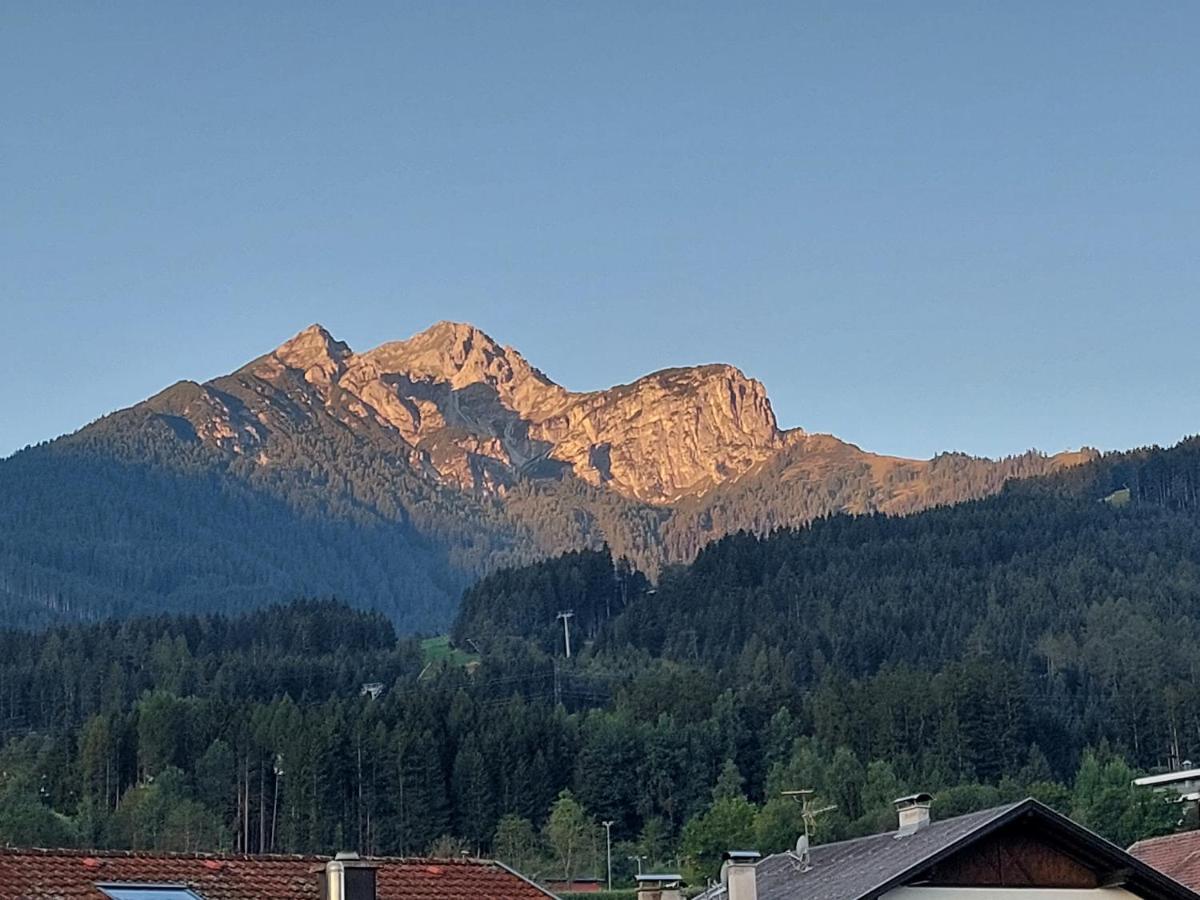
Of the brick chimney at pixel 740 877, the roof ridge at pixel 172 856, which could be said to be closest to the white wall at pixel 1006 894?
the brick chimney at pixel 740 877

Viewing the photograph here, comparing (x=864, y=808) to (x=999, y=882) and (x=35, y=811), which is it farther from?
(x=999, y=882)

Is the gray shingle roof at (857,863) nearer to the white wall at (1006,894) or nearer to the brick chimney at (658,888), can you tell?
the white wall at (1006,894)

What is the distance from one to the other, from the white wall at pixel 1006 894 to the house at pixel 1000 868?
0.6 inches

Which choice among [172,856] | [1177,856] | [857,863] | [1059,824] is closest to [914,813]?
[857,863]

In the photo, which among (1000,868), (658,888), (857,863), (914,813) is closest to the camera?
(1000,868)

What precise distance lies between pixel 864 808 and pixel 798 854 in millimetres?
158288

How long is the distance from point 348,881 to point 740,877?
793 centimetres

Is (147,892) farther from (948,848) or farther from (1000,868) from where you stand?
(1000,868)

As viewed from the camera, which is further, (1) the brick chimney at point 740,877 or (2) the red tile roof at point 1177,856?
(2) the red tile roof at point 1177,856

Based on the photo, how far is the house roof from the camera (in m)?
32.3

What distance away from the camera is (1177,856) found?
44375 mm

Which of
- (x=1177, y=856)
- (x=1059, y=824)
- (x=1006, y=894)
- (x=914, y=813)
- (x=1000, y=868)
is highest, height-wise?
(x=914, y=813)

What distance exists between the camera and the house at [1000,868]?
37344mm

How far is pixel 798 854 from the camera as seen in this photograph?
145 ft
